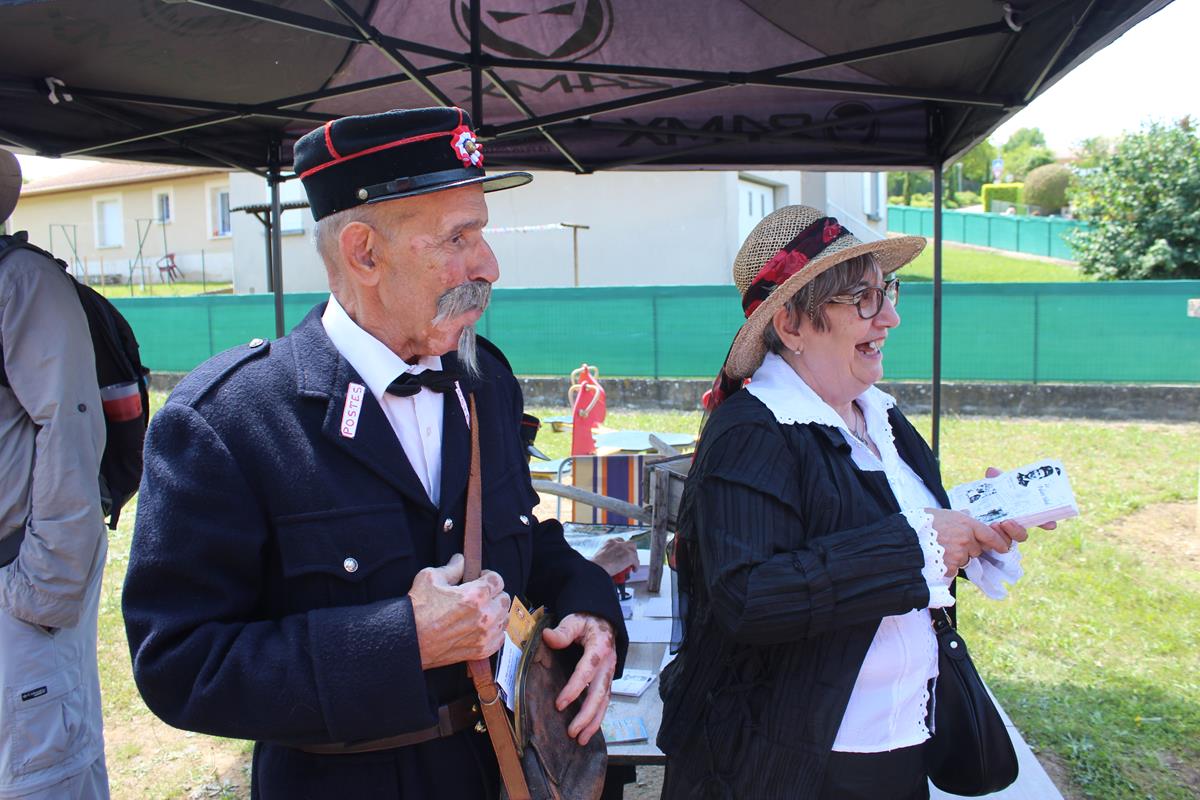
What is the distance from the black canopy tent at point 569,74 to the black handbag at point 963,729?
A: 71.3 inches

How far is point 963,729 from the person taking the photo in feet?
6.89

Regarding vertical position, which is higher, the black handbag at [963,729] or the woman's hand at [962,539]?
the woman's hand at [962,539]

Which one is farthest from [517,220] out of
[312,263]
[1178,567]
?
[1178,567]

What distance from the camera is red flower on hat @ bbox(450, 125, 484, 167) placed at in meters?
1.66

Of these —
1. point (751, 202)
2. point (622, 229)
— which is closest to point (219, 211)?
point (622, 229)

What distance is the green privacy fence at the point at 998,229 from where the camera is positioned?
3466cm

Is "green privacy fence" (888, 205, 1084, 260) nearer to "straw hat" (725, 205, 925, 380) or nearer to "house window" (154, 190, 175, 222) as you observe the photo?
"house window" (154, 190, 175, 222)

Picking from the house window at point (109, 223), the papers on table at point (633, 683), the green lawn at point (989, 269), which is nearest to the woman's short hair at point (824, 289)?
the papers on table at point (633, 683)

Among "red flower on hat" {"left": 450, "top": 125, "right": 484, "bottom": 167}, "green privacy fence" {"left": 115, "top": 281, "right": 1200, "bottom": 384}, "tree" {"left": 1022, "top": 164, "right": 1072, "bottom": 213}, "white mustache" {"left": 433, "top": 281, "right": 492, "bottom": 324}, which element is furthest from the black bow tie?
"tree" {"left": 1022, "top": 164, "right": 1072, "bottom": 213}

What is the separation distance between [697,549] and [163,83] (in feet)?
10.0

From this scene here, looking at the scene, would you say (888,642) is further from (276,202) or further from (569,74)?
(276,202)

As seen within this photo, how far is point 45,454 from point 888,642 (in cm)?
223

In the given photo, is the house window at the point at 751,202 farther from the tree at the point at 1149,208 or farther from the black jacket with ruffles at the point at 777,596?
the black jacket with ruffles at the point at 777,596

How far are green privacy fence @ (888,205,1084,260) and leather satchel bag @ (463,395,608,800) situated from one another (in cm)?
3339
